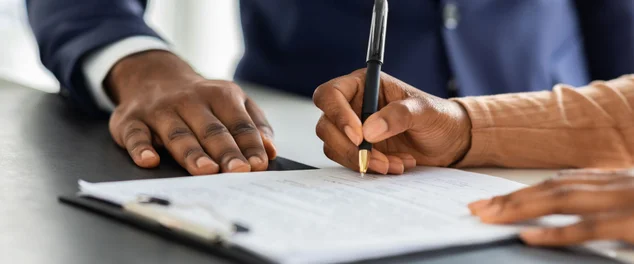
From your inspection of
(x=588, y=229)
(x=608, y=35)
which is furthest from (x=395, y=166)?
(x=608, y=35)

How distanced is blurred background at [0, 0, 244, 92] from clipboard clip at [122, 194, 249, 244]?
2.34 metres

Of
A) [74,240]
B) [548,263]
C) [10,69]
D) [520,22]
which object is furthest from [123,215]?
[10,69]

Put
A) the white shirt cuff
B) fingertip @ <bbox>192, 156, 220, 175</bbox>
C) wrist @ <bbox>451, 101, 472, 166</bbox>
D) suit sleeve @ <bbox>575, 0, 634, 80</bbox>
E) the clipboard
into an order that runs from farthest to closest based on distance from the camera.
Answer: suit sleeve @ <bbox>575, 0, 634, 80</bbox> < the white shirt cuff < wrist @ <bbox>451, 101, 472, 166</bbox> < fingertip @ <bbox>192, 156, 220, 175</bbox> < the clipboard

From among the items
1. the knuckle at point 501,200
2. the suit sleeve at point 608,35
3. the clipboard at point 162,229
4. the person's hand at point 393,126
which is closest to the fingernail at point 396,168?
the person's hand at point 393,126

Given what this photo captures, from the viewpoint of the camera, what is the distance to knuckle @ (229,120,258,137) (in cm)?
88

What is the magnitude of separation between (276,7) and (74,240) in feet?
3.29

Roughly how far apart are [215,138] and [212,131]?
0.05 feet

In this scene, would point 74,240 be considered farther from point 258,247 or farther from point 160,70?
point 160,70

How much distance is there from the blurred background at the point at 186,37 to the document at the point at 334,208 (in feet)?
7.25

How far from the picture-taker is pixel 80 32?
1172 mm

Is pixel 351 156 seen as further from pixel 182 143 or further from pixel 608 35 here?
pixel 608 35

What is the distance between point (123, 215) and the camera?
1.95ft

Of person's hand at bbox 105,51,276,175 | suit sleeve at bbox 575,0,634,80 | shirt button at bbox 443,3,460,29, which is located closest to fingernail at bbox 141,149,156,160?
person's hand at bbox 105,51,276,175

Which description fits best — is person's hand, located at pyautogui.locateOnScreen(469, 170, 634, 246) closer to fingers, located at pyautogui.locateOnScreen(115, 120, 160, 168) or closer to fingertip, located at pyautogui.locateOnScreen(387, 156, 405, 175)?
fingertip, located at pyautogui.locateOnScreen(387, 156, 405, 175)
